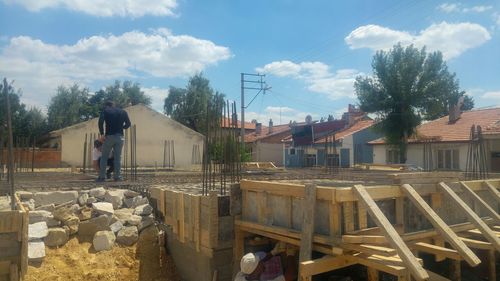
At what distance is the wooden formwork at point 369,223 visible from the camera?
4.08 meters

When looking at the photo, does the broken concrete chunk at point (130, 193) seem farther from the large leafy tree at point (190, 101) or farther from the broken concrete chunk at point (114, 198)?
the large leafy tree at point (190, 101)

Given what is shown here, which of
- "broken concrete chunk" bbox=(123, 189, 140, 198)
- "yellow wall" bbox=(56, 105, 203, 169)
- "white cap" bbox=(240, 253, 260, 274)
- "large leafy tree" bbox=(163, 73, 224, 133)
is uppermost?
"large leafy tree" bbox=(163, 73, 224, 133)

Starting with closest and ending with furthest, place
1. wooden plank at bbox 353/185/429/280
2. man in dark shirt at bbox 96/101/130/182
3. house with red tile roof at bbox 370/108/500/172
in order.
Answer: wooden plank at bbox 353/185/429/280 → man in dark shirt at bbox 96/101/130/182 → house with red tile roof at bbox 370/108/500/172

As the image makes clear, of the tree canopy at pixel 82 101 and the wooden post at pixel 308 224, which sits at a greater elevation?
the tree canopy at pixel 82 101

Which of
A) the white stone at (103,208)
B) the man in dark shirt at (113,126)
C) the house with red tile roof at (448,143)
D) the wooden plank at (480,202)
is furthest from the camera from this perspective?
the house with red tile roof at (448,143)

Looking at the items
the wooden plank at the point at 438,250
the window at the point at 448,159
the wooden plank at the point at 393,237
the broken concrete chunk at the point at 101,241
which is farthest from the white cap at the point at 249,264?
the window at the point at 448,159

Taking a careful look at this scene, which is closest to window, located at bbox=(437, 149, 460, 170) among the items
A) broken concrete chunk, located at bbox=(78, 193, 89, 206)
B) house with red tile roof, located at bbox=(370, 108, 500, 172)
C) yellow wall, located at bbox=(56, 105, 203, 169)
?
house with red tile roof, located at bbox=(370, 108, 500, 172)

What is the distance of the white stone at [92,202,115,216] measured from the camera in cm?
757

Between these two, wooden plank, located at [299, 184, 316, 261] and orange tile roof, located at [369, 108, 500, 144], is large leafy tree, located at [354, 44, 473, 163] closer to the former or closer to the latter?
orange tile roof, located at [369, 108, 500, 144]

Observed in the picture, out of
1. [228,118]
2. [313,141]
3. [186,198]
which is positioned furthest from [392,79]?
[186,198]

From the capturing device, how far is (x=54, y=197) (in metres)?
7.79

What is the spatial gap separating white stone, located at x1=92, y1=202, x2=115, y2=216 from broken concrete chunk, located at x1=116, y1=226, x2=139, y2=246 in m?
0.42

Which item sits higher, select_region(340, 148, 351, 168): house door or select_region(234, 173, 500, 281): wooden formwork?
select_region(340, 148, 351, 168): house door

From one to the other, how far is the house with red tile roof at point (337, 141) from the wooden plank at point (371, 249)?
2556 cm
